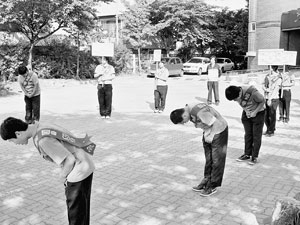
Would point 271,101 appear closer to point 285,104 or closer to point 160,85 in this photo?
point 285,104

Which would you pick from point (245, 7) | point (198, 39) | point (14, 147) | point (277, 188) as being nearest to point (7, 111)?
point (14, 147)

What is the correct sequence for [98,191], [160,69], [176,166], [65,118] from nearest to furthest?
[98,191]
[176,166]
[65,118]
[160,69]

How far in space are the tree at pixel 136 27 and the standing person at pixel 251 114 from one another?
2466 centimetres

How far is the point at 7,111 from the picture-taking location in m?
12.3

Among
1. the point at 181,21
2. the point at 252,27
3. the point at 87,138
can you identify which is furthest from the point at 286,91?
the point at 181,21

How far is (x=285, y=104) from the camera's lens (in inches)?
403

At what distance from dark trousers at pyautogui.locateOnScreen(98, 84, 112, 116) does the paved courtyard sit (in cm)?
33

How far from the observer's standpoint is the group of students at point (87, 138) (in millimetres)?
3092

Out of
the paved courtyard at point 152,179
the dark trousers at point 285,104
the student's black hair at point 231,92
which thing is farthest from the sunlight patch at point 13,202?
the dark trousers at point 285,104

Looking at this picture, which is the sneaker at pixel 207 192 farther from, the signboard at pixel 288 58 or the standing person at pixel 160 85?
the standing person at pixel 160 85

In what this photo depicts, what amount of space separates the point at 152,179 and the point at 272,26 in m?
25.8

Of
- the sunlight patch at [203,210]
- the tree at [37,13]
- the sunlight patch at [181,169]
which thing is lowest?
the sunlight patch at [203,210]

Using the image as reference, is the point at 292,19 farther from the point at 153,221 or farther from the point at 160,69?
the point at 153,221

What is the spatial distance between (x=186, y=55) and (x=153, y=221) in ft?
115
